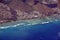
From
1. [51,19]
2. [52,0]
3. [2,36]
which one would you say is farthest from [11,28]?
[52,0]

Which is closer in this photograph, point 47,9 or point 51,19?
point 51,19

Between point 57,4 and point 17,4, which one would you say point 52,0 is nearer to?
point 57,4

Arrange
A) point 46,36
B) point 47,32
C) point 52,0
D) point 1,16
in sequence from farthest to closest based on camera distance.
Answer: point 52,0 < point 1,16 < point 47,32 < point 46,36

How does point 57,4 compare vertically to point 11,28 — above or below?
above

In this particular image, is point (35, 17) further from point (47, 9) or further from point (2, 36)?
point (2, 36)

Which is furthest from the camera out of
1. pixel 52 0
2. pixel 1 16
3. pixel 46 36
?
pixel 52 0

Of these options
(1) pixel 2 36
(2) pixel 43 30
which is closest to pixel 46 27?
(2) pixel 43 30
